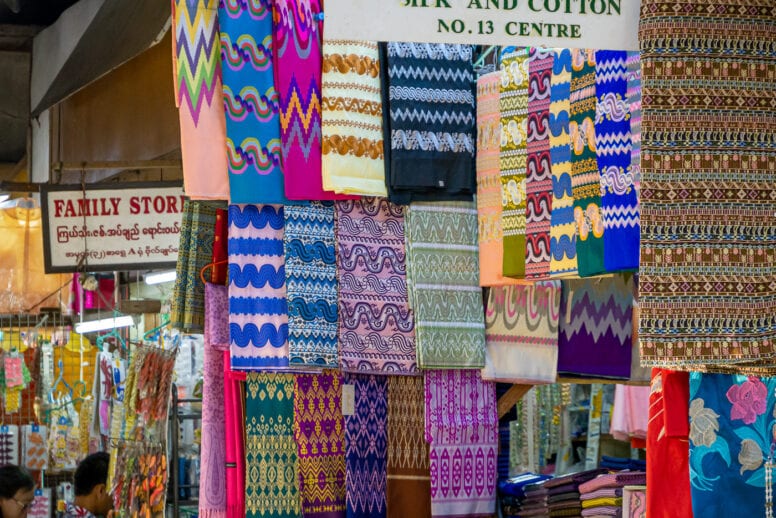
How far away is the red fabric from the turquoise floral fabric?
36mm

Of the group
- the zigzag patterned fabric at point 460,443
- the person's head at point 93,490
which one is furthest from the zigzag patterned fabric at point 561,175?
the person's head at point 93,490

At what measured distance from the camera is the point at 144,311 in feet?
27.5

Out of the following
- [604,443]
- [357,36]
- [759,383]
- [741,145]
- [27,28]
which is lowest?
[604,443]

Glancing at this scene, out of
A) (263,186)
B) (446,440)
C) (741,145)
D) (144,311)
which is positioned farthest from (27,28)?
(741,145)

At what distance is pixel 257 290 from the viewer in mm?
5664

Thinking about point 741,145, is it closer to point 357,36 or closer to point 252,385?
point 357,36

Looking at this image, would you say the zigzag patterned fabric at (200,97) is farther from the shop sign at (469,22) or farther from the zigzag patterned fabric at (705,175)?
the zigzag patterned fabric at (705,175)

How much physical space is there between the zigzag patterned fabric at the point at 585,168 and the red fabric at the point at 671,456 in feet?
3.18

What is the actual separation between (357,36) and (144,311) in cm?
541

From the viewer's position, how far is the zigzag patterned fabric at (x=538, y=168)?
5086 mm

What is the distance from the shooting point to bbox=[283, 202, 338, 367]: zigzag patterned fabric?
564cm

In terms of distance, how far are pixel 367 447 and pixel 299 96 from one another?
1686mm

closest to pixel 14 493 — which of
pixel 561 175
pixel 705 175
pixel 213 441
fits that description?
pixel 213 441

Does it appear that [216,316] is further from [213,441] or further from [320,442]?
[320,442]
